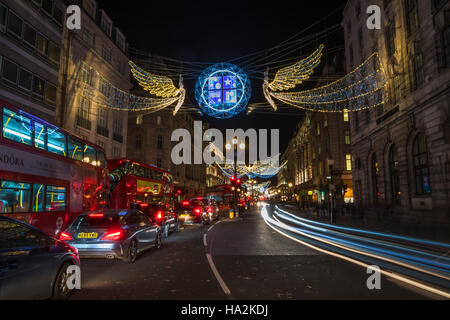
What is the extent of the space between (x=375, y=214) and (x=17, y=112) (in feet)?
87.4

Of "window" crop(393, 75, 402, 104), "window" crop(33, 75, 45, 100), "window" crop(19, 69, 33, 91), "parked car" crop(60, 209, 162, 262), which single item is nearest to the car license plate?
"parked car" crop(60, 209, 162, 262)

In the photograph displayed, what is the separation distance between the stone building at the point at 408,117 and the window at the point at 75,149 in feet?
61.8

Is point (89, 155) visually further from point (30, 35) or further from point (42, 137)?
point (30, 35)

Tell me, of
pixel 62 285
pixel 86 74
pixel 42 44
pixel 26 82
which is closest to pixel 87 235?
pixel 62 285

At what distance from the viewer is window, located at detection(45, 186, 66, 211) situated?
11094mm

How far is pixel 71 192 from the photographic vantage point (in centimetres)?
1269

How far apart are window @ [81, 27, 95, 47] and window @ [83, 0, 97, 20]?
1611 mm

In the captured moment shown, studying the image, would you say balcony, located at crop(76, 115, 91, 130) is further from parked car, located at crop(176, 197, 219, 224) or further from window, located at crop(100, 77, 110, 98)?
parked car, located at crop(176, 197, 219, 224)

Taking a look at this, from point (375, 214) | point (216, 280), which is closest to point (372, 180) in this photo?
point (375, 214)

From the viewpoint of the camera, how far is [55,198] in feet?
37.9

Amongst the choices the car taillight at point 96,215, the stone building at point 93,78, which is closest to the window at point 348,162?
the stone building at point 93,78

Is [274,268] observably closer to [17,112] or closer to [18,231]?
[18,231]

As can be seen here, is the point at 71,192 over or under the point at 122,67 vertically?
under

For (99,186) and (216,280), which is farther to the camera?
(99,186)
